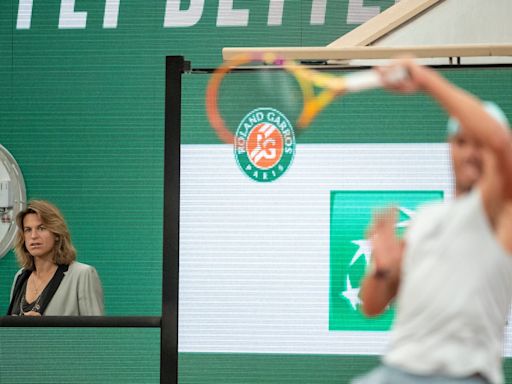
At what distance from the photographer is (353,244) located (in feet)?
15.7

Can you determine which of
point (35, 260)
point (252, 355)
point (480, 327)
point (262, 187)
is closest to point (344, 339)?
point (252, 355)

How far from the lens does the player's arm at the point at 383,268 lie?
273 cm

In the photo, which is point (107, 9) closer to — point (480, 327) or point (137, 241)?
point (137, 241)

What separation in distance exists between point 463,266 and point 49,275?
3399 mm

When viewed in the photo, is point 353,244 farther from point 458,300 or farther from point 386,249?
point 458,300

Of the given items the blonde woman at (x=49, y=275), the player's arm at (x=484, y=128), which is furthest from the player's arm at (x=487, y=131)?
the blonde woman at (x=49, y=275)

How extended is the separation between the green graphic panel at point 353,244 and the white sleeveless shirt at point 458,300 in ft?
6.81

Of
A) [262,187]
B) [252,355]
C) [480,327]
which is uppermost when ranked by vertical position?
[262,187]

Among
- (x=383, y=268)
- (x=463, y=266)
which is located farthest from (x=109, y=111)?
(x=463, y=266)

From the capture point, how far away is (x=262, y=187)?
4852 millimetres

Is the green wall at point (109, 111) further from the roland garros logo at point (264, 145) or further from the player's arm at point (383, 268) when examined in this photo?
the player's arm at point (383, 268)

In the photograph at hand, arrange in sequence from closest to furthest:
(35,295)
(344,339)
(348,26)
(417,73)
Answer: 1. (417,73)
2. (344,339)
3. (35,295)
4. (348,26)

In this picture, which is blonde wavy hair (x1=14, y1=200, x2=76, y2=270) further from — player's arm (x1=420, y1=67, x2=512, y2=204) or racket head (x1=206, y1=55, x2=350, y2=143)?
player's arm (x1=420, y1=67, x2=512, y2=204)

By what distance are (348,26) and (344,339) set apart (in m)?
2.98
